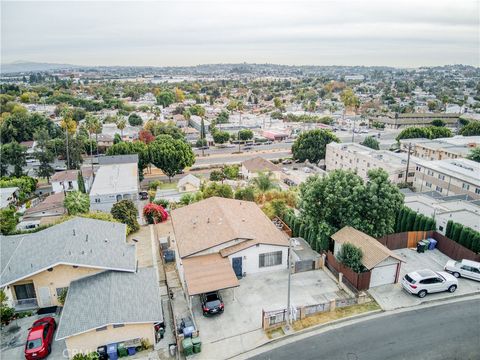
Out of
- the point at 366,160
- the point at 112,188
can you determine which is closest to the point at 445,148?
the point at 366,160

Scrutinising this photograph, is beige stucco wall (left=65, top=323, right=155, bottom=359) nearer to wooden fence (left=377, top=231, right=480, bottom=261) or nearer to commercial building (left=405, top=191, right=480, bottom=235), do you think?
wooden fence (left=377, top=231, right=480, bottom=261)

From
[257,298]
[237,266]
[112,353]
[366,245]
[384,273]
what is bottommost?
[112,353]

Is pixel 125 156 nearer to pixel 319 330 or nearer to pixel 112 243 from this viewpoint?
pixel 112 243

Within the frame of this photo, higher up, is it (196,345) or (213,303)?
(213,303)

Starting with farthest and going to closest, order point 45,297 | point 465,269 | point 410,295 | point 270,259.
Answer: point 270,259 < point 465,269 < point 410,295 < point 45,297

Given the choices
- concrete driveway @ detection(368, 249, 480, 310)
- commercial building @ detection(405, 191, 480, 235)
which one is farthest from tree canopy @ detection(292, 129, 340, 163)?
concrete driveway @ detection(368, 249, 480, 310)

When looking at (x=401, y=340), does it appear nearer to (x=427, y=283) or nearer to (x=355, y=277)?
(x=355, y=277)
